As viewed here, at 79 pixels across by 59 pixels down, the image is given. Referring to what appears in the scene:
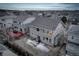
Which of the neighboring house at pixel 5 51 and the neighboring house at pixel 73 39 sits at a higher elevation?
the neighboring house at pixel 73 39

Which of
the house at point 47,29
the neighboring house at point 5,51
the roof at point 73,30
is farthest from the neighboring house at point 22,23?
the roof at point 73,30

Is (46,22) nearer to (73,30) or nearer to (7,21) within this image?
(73,30)

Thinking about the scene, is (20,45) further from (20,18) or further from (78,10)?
(78,10)

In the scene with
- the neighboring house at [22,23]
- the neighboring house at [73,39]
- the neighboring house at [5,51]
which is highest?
the neighboring house at [22,23]

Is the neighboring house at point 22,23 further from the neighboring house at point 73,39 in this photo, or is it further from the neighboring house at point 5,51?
the neighboring house at point 73,39

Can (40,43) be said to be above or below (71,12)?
below

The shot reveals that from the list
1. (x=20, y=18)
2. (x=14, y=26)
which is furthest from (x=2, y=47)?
(x=20, y=18)

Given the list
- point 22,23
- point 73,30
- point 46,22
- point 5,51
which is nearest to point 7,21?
point 22,23
